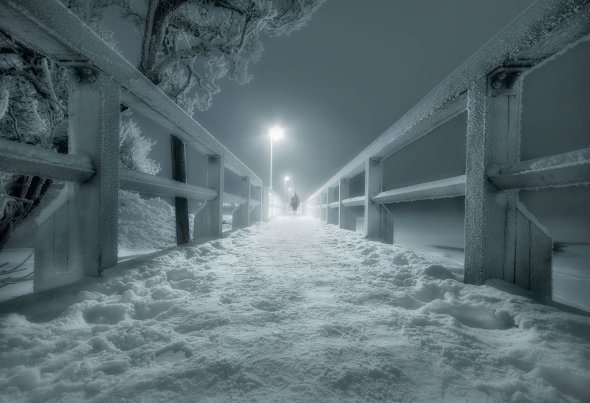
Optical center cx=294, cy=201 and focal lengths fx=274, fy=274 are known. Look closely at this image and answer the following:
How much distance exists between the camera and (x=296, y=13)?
17.1 ft

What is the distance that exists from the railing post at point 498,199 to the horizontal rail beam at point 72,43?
204 cm

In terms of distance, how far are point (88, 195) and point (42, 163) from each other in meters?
0.37

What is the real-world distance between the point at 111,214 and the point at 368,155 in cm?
301

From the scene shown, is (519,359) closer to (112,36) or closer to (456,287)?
(456,287)

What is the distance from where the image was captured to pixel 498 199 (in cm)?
145

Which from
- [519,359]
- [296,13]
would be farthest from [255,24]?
[519,359]

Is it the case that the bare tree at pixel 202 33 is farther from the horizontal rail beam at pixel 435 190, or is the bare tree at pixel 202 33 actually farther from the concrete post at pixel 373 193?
the horizontal rail beam at pixel 435 190

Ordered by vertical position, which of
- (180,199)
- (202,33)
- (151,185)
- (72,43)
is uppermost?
(202,33)

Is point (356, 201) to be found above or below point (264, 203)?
above

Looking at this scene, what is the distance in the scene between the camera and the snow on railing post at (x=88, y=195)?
4.77ft

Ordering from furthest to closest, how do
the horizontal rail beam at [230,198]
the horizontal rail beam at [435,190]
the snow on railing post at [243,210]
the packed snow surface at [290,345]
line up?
the snow on railing post at [243,210] < the horizontal rail beam at [230,198] < the horizontal rail beam at [435,190] < the packed snow surface at [290,345]

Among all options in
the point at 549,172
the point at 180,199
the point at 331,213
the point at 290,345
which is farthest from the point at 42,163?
the point at 331,213

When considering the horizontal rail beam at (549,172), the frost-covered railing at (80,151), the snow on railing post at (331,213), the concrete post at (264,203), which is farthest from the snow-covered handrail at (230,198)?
the concrete post at (264,203)

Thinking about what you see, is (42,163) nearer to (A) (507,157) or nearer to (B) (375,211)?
(A) (507,157)
